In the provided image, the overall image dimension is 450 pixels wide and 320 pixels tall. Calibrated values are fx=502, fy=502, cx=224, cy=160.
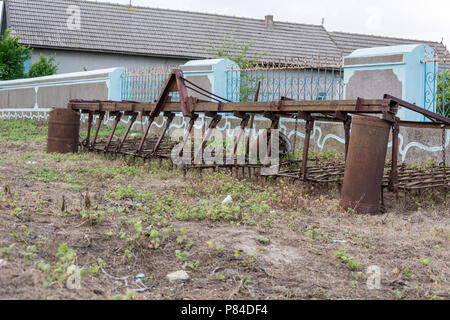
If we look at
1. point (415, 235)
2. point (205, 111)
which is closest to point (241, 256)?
point (415, 235)

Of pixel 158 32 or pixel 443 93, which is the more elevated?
pixel 158 32

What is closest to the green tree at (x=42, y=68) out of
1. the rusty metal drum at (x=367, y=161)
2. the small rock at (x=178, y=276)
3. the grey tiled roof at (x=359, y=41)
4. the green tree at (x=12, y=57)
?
the green tree at (x=12, y=57)

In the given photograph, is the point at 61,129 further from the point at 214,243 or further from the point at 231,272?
the point at 231,272

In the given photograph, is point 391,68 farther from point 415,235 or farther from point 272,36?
point 272,36

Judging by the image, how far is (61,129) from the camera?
34.1 feet

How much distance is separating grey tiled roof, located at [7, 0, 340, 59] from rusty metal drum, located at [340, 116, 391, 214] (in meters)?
19.9

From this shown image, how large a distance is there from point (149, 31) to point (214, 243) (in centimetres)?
2334

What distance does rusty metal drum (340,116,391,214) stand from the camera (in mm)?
5801

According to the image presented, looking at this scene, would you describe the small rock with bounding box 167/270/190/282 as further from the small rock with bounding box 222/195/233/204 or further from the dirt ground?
the small rock with bounding box 222/195/233/204

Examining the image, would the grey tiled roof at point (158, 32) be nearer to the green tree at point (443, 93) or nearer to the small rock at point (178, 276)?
the green tree at point (443, 93)

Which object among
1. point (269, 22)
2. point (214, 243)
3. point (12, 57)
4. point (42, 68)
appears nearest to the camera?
point (214, 243)

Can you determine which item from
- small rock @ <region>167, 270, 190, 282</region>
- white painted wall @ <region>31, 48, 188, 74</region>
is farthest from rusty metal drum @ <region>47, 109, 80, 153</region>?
white painted wall @ <region>31, 48, 188, 74</region>

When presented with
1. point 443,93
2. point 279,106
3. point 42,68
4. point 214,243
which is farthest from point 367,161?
point 42,68
